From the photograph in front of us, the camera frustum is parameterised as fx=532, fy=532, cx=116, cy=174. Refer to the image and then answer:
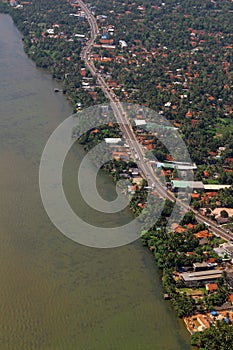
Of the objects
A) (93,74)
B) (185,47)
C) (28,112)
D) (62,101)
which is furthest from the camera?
(185,47)

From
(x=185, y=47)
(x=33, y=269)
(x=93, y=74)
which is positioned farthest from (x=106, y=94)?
(x=33, y=269)

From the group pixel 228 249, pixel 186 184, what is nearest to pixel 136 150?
pixel 186 184

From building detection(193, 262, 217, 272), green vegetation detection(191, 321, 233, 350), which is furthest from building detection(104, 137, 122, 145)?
green vegetation detection(191, 321, 233, 350)

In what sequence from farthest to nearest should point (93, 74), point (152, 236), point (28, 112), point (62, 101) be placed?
point (93, 74) < point (62, 101) < point (28, 112) < point (152, 236)

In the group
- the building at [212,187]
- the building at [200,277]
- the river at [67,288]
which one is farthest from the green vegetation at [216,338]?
the building at [212,187]

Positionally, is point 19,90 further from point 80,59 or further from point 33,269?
point 33,269
